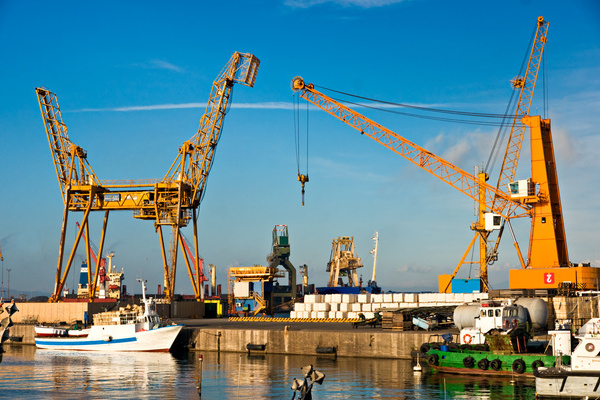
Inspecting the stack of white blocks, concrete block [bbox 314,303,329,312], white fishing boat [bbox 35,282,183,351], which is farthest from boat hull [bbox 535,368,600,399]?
concrete block [bbox 314,303,329,312]

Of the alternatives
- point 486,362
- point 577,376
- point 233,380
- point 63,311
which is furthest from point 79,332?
point 577,376

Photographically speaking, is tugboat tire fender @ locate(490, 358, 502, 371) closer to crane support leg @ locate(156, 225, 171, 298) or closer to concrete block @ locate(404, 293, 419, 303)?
concrete block @ locate(404, 293, 419, 303)

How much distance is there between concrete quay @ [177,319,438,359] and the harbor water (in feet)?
3.62

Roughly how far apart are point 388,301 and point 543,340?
28.6 meters

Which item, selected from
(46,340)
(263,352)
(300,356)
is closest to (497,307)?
(300,356)

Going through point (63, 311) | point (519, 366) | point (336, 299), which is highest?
point (336, 299)

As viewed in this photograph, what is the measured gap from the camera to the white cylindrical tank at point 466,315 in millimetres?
49062

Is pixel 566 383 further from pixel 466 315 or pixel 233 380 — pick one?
pixel 233 380

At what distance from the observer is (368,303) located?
74.1m

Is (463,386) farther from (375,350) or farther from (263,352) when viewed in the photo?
(263,352)

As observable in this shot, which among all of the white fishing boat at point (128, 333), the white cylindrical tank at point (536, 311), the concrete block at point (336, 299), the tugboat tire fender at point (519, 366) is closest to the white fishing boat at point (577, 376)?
the tugboat tire fender at point (519, 366)

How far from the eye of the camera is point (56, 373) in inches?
1847

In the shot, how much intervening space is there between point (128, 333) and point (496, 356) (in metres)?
33.9

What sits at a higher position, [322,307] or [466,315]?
[466,315]
